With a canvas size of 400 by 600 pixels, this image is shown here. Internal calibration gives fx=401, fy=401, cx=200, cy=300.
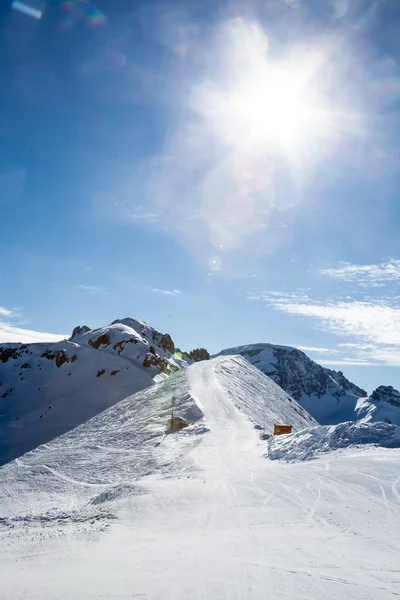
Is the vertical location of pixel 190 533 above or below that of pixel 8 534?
above

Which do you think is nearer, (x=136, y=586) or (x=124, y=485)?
(x=136, y=586)

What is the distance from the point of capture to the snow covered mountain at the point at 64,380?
58.7 meters

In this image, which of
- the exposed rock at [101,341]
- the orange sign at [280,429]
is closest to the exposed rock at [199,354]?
the exposed rock at [101,341]

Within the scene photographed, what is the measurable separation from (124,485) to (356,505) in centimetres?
957

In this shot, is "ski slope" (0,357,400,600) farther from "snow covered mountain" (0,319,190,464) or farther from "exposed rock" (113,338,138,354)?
"exposed rock" (113,338,138,354)

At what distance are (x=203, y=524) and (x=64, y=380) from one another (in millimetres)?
65558

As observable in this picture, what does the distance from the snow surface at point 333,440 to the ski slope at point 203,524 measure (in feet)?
2.93

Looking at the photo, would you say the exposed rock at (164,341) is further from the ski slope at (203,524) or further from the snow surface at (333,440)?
the snow surface at (333,440)

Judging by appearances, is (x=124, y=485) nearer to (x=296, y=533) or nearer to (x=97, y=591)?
(x=296, y=533)

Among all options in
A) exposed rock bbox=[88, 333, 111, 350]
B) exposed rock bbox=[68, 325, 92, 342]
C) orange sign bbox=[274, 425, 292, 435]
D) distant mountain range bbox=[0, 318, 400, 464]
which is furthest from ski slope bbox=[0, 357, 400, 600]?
exposed rock bbox=[68, 325, 92, 342]

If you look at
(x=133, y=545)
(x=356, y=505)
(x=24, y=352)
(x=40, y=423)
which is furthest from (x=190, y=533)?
(x=24, y=352)

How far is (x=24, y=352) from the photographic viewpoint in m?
84.3

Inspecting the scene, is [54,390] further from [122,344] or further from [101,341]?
[101,341]

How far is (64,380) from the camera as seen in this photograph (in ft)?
240
